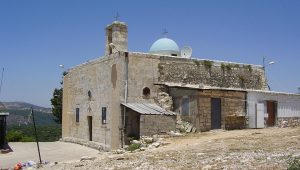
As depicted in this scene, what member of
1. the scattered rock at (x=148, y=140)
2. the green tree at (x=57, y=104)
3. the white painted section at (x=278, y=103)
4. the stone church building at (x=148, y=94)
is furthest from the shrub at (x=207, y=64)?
the green tree at (x=57, y=104)

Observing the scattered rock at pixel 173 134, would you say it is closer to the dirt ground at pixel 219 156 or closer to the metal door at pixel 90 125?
the dirt ground at pixel 219 156

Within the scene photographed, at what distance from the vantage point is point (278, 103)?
2366cm

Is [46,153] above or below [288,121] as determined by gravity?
below

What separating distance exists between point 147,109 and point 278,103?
28.0 ft

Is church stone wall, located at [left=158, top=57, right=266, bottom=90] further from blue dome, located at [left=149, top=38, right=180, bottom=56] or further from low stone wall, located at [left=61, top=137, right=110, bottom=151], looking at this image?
low stone wall, located at [left=61, top=137, right=110, bottom=151]

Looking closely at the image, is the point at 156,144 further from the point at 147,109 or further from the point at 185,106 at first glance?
the point at 185,106

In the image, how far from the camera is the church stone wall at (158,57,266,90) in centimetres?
2184

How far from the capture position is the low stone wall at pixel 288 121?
2359 centimetres

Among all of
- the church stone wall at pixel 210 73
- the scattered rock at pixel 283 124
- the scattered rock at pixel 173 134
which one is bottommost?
the scattered rock at pixel 173 134

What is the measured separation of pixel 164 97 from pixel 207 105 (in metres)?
2.26

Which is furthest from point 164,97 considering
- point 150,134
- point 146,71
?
point 150,134

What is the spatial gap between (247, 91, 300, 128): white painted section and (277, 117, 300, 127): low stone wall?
0.57 ft

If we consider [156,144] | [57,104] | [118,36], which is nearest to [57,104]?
[57,104]

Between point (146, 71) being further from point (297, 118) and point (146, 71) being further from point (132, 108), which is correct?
point (297, 118)
